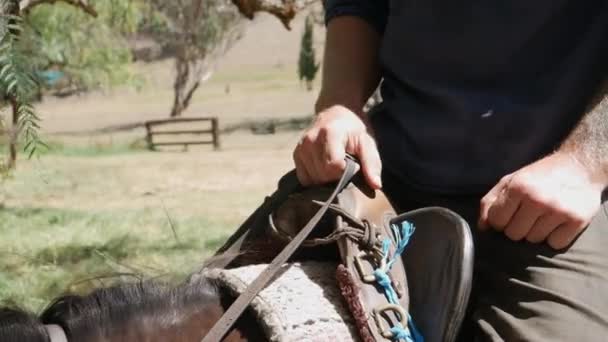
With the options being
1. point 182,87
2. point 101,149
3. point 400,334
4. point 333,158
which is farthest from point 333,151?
point 182,87

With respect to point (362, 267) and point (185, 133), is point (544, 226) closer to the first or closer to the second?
point (362, 267)

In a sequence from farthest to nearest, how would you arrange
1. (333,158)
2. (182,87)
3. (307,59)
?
(307,59), (182,87), (333,158)

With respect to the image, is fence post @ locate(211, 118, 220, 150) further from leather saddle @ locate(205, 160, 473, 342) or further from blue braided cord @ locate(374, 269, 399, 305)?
blue braided cord @ locate(374, 269, 399, 305)

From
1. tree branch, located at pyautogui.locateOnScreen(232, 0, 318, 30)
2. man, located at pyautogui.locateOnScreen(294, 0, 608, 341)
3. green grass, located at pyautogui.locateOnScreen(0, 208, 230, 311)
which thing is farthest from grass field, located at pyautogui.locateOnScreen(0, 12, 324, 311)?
tree branch, located at pyautogui.locateOnScreen(232, 0, 318, 30)

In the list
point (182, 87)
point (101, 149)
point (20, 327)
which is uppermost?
point (20, 327)

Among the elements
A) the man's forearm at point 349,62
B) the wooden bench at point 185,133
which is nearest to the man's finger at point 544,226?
the man's forearm at point 349,62

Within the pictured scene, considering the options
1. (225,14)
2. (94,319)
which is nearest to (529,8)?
(94,319)

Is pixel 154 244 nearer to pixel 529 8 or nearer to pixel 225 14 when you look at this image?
pixel 529 8

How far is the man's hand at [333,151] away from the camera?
6.10 ft

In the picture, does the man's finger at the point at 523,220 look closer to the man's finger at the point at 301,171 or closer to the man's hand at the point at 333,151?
the man's hand at the point at 333,151

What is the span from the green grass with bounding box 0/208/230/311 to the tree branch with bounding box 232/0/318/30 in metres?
1.83

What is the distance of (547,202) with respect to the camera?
5.34 ft

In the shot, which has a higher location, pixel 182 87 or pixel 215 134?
pixel 215 134

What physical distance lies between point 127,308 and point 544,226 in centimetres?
73
